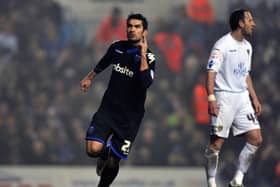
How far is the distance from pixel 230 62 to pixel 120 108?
1660 millimetres

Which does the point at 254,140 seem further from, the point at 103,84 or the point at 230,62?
the point at 103,84

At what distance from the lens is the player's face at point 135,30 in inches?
372

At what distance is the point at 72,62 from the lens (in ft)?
57.8

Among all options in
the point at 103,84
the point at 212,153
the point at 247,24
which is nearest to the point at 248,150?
the point at 212,153

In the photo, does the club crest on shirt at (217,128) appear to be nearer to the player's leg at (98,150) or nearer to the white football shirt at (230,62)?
the white football shirt at (230,62)

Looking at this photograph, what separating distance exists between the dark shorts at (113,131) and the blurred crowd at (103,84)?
7.44 meters

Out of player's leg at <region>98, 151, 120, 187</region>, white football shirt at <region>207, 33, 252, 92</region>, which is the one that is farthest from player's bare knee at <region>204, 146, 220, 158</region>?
player's leg at <region>98, 151, 120, 187</region>

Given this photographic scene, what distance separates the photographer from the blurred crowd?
17.2 metres

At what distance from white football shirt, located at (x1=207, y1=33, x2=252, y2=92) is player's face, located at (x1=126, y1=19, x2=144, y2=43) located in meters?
1.26

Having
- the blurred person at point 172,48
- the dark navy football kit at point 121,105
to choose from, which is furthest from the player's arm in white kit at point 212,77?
the blurred person at point 172,48

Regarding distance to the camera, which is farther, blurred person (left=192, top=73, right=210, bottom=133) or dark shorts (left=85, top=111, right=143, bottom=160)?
blurred person (left=192, top=73, right=210, bottom=133)

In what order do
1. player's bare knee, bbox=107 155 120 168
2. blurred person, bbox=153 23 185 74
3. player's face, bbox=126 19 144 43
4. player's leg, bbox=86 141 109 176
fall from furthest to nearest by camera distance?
blurred person, bbox=153 23 185 74, player's bare knee, bbox=107 155 120 168, player's leg, bbox=86 141 109 176, player's face, bbox=126 19 144 43

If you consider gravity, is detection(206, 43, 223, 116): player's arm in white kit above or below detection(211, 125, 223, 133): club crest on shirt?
above

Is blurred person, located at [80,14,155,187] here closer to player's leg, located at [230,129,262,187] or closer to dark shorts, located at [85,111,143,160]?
dark shorts, located at [85,111,143,160]
